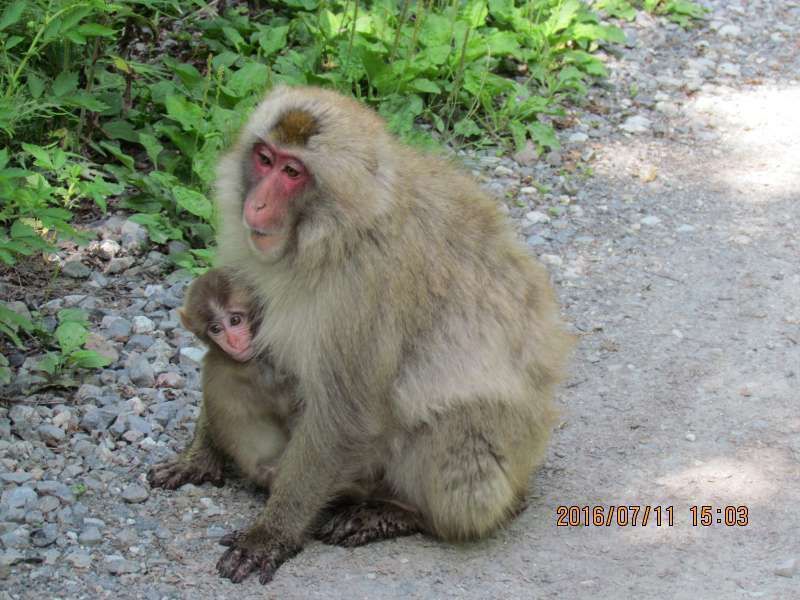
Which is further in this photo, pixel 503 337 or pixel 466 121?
pixel 466 121

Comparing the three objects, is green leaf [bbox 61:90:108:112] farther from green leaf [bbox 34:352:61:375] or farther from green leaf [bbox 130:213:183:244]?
green leaf [bbox 34:352:61:375]

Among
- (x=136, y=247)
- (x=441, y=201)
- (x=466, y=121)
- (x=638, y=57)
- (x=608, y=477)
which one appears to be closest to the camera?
(x=441, y=201)

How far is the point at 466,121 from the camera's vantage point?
27.2ft

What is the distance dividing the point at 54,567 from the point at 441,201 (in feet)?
6.84

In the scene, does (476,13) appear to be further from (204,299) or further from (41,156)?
(204,299)

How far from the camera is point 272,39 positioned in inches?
316

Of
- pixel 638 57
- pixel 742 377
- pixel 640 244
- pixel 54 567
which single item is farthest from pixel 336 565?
pixel 638 57

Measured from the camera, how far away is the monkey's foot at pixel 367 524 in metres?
4.96

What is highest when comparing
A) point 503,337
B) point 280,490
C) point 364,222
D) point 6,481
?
point 364,222

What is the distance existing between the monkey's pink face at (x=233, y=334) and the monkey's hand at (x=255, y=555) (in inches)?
28.0

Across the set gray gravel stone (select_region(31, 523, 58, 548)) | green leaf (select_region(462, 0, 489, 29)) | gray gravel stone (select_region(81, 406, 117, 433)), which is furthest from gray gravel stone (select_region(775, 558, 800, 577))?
green leaf (select_region(462, 0, 489, 29))

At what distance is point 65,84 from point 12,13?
2.59ft

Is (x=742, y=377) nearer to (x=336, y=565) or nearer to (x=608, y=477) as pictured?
(x=608, y=477)

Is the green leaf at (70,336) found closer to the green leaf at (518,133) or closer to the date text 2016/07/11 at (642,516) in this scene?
the date text 2016/07/11 at (642,516)
